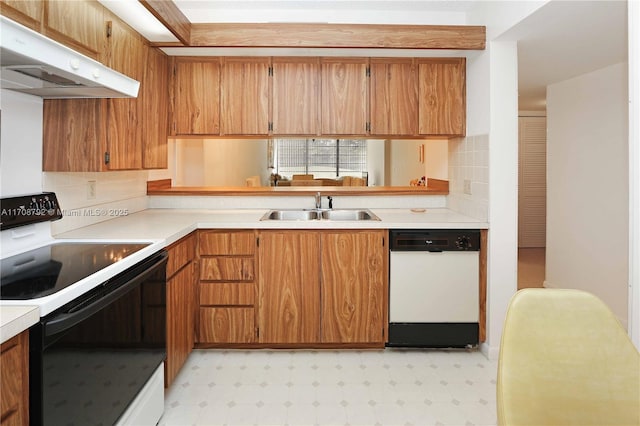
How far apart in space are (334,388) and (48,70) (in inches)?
80.8

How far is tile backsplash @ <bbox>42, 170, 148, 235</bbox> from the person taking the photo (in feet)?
8.18

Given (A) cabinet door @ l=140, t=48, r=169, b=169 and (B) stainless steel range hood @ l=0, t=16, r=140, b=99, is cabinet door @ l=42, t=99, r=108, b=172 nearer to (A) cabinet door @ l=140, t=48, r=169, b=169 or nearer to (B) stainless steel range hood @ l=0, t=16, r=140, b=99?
(B) stainless steel range hood @ l=0, t=16, r=140, b=99

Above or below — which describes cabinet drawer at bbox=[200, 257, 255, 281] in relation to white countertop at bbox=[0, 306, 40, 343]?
below

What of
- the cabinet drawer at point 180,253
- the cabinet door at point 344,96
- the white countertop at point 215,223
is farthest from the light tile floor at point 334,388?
the cabinet door at point 344,96

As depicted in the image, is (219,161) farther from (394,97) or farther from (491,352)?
(491,352)

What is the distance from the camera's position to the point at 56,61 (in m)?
1.50

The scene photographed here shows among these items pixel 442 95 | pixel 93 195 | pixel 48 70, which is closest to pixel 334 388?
pixel 93 195

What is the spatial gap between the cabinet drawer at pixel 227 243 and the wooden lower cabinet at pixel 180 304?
0.08 metres

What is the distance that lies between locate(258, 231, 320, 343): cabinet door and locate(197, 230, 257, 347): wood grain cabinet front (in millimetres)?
79

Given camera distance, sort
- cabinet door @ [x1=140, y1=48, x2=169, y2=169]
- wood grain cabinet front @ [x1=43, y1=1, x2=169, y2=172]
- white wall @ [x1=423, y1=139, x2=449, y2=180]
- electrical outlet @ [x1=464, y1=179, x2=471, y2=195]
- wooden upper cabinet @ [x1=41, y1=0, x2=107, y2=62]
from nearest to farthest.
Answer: wooden upper cabinet @ [x1=41, y1=0, x2=107, y2=62] → wood grain cabinet front @ [x1=43, y1=1, x2=169, y2=172] → cabinet door @ [x1=140, y1=48, x2=169, y2=169] → electrical outlet @ [x1=464, y1=179, x2=471, y2=195] → white wall @ [x1=423, y1=139, x2=449, y2=180]

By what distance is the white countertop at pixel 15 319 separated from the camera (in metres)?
1.13

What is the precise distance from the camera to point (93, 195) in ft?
9.32

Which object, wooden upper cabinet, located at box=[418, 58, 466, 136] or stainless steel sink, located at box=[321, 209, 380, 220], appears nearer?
wooden upper cabinet, located at box=[418, 58, 466, 136]

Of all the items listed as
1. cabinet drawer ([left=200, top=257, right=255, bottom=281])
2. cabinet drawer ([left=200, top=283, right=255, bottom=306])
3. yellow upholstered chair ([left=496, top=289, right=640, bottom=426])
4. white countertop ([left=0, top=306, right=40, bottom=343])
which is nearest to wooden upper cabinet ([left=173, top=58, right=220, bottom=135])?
cabinet drawer ([left=200, top=257, right=255, bottom=281])
